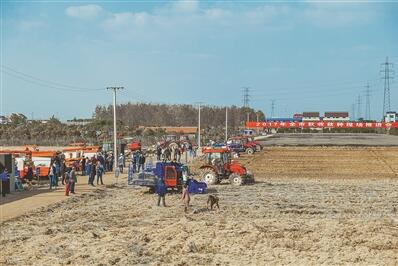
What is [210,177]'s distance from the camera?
30094 mm

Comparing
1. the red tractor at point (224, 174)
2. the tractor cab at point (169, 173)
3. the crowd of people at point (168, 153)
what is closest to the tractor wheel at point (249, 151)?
the crowd of people at point (168, 153)

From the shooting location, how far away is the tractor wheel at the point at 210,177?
98.5ft

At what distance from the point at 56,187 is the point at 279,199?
442 inches

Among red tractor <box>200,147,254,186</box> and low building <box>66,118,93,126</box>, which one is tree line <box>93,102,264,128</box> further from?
red tractor <box>200,147,254,186</box>

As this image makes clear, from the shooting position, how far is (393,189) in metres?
28.5

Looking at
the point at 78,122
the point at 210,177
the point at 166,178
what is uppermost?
the point at 78,122

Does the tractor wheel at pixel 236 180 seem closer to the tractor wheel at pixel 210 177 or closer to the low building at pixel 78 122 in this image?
the tractor wheel at pixel 210 177

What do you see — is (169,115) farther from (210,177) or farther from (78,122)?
(210,177)

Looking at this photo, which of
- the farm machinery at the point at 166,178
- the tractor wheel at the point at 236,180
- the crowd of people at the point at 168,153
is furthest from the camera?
the crowd of people at the point at 168,153

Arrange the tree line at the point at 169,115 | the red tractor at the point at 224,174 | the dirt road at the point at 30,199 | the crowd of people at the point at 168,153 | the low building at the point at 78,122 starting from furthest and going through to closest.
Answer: the tree line at the point at 169,115 → the low building at the point at 78,122 → the crowd of people at the point at 168,153 → the red tractor at the point at 224,174 → the dirt road at the point at 30,199

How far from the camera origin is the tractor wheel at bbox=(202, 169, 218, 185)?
30028mm

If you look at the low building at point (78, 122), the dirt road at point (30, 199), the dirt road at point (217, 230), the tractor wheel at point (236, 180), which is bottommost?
the dirt road at point (217, 230)

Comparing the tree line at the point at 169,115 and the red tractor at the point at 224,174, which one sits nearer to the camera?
the red tractor at the point at 224,174

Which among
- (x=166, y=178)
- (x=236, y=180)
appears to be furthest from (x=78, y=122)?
(x=166, y=178)
